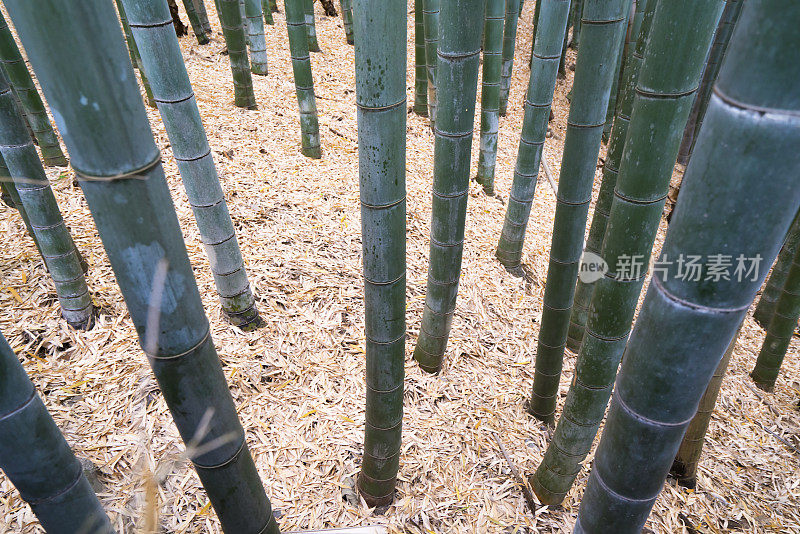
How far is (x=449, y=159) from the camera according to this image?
2500 millimetres

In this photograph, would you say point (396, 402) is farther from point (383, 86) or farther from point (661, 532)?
point (661, 532)

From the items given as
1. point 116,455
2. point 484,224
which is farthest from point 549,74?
point 116,455

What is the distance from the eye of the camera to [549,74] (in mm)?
3395

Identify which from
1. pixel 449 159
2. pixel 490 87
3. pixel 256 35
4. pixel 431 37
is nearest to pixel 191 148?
pixel 449 159

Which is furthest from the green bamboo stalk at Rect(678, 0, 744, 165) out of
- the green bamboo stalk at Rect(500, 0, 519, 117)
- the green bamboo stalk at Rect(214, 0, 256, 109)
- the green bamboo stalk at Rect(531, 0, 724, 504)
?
the green bamboo stalk at Rect(214, 0, 256, 109)

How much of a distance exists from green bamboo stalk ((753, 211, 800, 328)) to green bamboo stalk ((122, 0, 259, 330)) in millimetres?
4141

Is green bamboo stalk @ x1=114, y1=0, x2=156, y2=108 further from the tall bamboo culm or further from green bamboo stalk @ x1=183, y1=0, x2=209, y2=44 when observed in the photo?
the tall bamboo culm

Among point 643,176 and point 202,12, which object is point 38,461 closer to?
point 643,176

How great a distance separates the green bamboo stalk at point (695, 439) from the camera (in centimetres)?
280

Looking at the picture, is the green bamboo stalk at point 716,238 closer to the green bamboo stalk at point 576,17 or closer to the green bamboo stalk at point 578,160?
the green bamboo stalk at point 578,160

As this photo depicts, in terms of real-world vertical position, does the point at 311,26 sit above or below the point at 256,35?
below

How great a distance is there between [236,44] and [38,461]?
500cm

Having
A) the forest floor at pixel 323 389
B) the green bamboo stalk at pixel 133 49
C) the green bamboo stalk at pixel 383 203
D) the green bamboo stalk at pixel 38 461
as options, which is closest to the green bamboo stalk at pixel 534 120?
the forest floor at pixel 323 389

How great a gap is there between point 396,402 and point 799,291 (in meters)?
3.52
